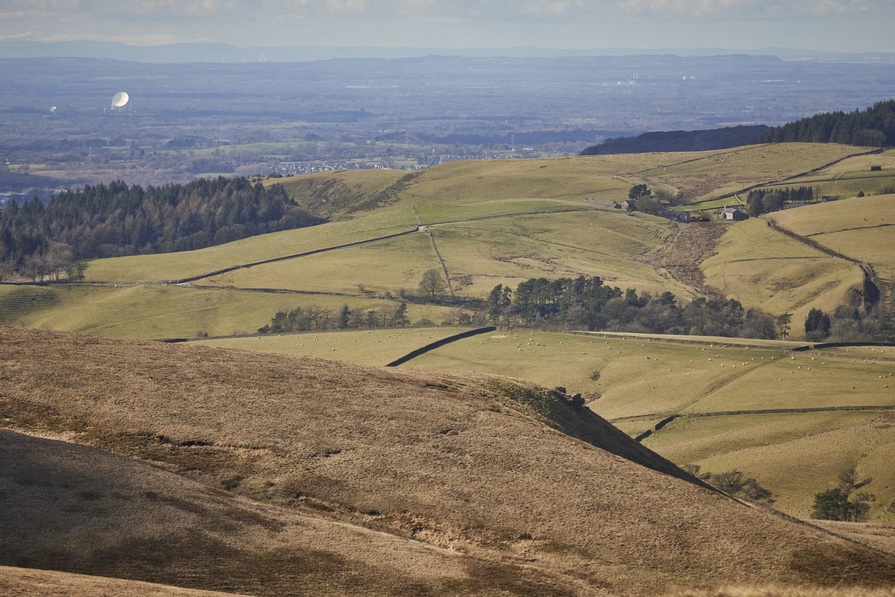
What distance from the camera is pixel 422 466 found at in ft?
129

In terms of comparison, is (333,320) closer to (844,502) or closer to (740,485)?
(740,485)

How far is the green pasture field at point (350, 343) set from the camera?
337 ft

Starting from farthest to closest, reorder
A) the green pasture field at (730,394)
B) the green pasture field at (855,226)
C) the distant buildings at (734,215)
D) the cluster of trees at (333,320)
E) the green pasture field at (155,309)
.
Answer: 1. the distant buildings at (734,215)
2. the green pasture field at (855,226)
3. the green pasture field at (155,309)
4. the cluster of trees at (333,320)
5. the green pasture field at (730,394)

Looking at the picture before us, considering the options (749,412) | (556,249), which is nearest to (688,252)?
(556,249)

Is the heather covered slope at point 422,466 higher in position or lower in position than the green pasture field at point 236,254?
higher

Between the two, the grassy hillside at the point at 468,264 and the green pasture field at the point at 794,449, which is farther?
the grassy hillside at the point at 468,264

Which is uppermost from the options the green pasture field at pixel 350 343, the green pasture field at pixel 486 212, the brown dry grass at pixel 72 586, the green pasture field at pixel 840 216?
the green pasture field at pixel 840 216

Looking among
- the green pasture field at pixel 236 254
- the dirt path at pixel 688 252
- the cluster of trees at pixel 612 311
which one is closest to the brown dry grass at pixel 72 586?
the cluster of trees at pixel 612 311

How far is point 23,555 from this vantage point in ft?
95.1

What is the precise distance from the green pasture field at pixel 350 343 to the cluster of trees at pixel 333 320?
7513 mm

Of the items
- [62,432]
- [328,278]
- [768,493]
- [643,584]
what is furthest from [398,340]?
[643,584]

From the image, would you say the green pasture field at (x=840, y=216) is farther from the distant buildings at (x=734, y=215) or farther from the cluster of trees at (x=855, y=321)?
the cluster of trees at (x=855, y=321)

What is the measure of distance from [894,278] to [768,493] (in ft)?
288

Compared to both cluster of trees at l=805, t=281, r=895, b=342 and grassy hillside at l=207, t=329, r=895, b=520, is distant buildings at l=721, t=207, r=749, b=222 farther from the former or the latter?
grassy hillside at l=207, t=329, r=895, b=520
